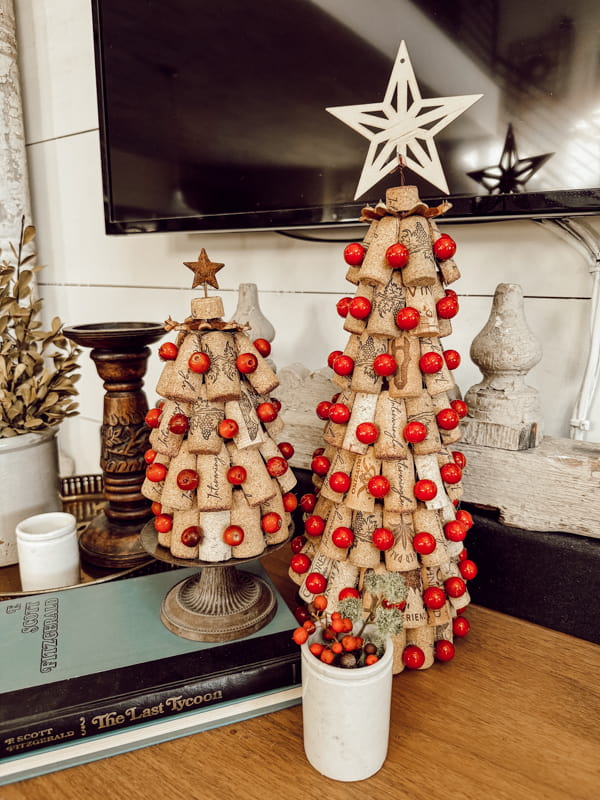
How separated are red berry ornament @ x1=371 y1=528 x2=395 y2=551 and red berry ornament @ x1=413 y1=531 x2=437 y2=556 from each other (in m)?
0.03

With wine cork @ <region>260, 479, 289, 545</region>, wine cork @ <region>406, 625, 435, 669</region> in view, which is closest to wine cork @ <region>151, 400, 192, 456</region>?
wine cork @ <region>260, 479, 289, 545</region>

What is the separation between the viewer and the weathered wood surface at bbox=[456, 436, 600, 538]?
24.7 inches

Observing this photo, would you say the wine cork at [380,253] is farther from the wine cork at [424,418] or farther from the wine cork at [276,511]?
the wine cork at [276,511]

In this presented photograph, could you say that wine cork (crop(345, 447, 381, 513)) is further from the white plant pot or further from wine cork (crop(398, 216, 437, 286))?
the white plant pot

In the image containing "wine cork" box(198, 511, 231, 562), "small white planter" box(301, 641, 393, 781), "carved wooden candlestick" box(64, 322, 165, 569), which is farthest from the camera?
"carved wooden candlestick" box(64, 322, 165, 569)

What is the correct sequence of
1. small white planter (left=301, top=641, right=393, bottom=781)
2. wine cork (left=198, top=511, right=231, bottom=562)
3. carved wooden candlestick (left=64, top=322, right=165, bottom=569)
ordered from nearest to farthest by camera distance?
small white planter (left=301, top=641, right=393, bottom=781) → wine cork (left=198, top=511, right=231, bottom=562) → carved wooden candlestick (left=64, top=322, right=165, bottom=569)

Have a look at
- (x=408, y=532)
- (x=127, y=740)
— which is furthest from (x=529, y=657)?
(x=127, y=740)

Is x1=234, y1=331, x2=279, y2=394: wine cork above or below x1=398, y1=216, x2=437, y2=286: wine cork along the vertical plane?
below

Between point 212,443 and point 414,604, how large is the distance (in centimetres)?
26

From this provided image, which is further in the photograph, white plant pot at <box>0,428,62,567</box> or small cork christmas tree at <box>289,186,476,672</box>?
white plant pot at <box>0,428,62,567</box>

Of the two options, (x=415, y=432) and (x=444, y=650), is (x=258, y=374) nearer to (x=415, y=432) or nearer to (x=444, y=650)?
(x=415, y=432)

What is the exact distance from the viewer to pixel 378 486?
0.55 meters

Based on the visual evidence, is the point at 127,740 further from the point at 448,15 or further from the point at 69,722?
the point at 448,15

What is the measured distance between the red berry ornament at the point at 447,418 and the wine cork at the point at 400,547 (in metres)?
0.10
